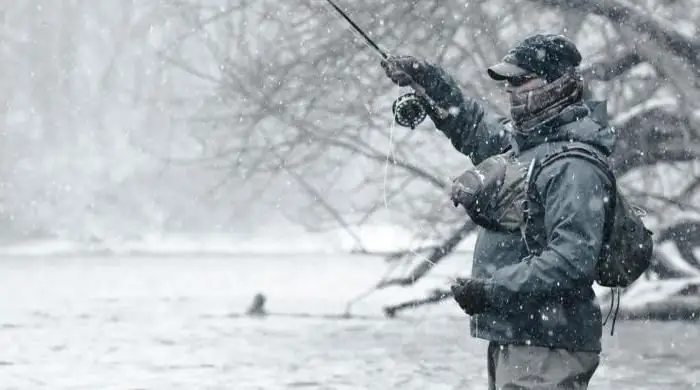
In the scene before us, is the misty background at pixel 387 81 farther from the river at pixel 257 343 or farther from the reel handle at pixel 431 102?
the reel handle at pixel 431 102

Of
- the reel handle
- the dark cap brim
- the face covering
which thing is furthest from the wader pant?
the reel handle

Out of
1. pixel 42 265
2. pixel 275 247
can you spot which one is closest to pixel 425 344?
pixel 42 265

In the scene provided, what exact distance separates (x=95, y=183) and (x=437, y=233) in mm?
30671

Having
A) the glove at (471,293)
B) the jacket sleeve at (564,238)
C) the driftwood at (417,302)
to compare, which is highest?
the driftwood at (417,302)

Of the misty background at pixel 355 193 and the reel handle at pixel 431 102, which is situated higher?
the misty background at pixel 355 193

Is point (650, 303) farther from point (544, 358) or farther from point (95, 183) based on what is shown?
point (95, 183)

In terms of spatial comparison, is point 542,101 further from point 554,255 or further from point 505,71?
point 554,255

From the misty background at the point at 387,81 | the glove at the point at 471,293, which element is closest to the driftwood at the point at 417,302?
the misty background at the point at 387,81

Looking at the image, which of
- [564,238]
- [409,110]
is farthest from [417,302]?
[564,238]

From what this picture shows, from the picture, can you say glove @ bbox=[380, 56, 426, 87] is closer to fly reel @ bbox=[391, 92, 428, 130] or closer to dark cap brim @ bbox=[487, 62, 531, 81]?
fly reel @ bbox=[391, 92, 428, 130]

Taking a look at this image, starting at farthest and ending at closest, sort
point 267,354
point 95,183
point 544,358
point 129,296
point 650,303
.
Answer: point 95,183 < point 129,296 < point 650,303 < point 267,354 < point 544,358

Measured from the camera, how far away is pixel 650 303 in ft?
43.3

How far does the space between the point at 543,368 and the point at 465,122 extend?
40.0 inches

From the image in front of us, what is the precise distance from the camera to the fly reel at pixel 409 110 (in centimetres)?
488
